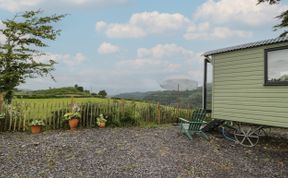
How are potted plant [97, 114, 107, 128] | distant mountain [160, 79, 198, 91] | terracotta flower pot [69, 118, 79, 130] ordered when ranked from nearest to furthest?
1. terracotta flower pot [69, 118, 79, 130]
2. potted plant [97, 114, 107, 128]
3. distant mountain [160, 79, 198, 91]

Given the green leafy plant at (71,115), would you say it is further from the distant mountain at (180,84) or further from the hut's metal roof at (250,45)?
the distant mountain at (180,84)

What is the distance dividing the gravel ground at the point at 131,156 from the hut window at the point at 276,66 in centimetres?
200

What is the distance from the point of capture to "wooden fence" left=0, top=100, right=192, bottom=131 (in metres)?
8.18

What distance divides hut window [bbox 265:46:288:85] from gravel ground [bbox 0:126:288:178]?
200cm

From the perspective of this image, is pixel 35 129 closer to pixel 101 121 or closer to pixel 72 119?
pixel 72 119

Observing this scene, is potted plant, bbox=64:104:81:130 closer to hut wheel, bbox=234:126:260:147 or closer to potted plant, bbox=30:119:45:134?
potted plant, bbox=30:119:45:134

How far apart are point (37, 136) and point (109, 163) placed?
10.2 feet

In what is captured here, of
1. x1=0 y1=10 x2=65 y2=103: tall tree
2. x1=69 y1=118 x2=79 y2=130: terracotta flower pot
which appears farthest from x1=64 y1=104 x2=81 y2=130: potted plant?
x1=0 y1=10 x2=65 y2=103: tall tree

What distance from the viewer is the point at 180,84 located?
595 inches

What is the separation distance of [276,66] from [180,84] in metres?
8.44

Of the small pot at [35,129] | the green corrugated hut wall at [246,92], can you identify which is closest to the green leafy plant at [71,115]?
the small pot at [35,129]

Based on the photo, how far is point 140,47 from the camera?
743 inches

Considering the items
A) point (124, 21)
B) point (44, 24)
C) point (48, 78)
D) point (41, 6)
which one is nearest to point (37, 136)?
point (48, 78)

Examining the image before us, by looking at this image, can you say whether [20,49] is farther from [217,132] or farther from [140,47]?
[140,47]
